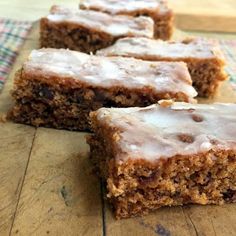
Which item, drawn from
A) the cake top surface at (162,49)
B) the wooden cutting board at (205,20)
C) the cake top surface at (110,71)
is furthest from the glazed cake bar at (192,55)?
the wooden cutting board at (205,20)

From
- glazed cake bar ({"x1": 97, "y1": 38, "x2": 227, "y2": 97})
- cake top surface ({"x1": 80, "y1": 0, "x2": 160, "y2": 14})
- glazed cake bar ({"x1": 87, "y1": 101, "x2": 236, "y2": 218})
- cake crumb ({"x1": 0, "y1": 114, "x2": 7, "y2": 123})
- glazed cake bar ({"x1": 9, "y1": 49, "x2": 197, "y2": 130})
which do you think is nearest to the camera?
glazed cake bar ({"x1": 87, "y1": 101, "x2": 236, "y2": 218})

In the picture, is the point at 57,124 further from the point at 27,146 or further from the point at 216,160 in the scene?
the point at 216,160

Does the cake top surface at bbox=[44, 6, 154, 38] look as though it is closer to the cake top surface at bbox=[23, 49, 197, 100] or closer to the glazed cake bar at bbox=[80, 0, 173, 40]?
the glazed cake bar at bbox=[80, 0, 173, 40]

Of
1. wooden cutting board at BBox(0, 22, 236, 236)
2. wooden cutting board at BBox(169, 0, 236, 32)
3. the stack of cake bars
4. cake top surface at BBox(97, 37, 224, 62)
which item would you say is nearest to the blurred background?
wooden cutting board at BBox(169, 0, 236, 32)

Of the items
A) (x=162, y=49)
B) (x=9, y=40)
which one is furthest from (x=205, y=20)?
(x=9, y=40)

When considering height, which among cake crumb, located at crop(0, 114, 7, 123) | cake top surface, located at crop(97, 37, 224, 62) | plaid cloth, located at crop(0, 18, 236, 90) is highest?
cake top surface, located at crop(97, 37, 224, 62)

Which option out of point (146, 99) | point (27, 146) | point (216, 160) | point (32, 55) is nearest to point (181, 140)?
point (216, 160)
